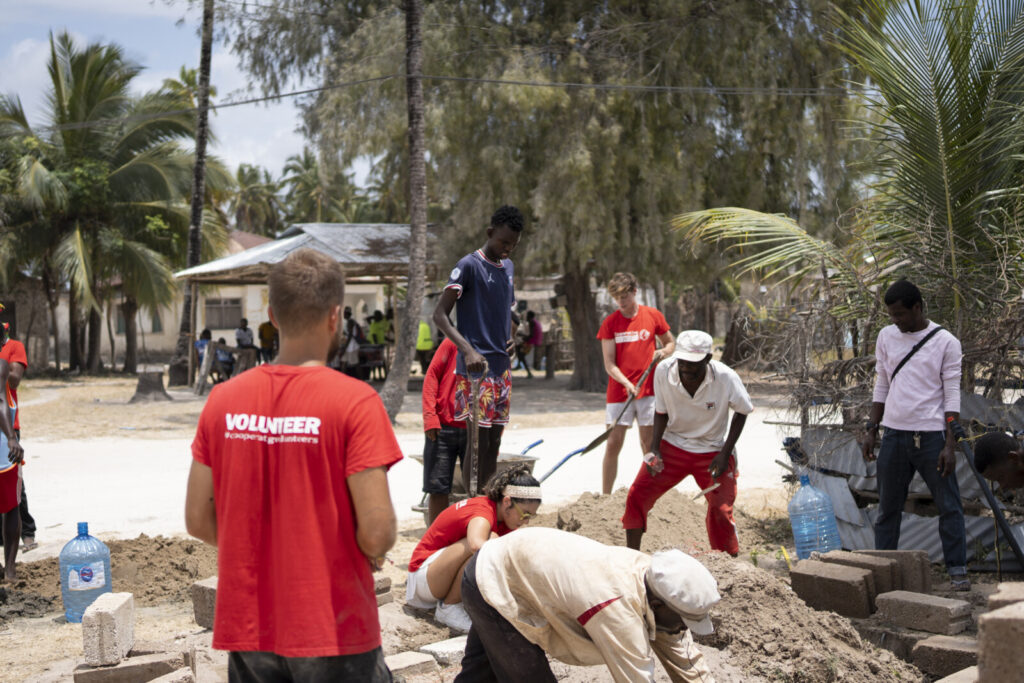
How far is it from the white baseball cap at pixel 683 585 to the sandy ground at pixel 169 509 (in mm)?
1515

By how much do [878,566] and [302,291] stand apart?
4148mm

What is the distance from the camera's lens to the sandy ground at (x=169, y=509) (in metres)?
5.29

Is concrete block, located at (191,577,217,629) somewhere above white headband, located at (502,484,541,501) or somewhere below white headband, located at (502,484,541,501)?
below

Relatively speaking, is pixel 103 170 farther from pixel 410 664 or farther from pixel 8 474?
pixel 410 664

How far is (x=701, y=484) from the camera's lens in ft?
20.0

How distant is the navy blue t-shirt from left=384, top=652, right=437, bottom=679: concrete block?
1758mm

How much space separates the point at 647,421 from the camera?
7805 millimetres

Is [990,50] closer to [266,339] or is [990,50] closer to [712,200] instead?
[712,200]

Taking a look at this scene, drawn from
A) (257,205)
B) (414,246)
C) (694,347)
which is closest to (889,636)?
(694,347)

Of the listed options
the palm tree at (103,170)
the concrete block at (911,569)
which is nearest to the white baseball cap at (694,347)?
the concrete block at (911,569)

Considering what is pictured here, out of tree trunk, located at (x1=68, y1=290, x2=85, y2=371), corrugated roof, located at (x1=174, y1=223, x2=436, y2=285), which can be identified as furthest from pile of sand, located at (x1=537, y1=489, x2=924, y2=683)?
tree trunk, located at (x1=68, y1=290, x2=85, y2=371)

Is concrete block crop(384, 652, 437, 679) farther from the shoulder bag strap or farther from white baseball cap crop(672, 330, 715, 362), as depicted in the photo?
the shoulder bag strap

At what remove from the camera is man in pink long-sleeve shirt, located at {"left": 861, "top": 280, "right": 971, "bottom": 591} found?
5.70 meters

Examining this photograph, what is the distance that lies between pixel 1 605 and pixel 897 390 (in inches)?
221
